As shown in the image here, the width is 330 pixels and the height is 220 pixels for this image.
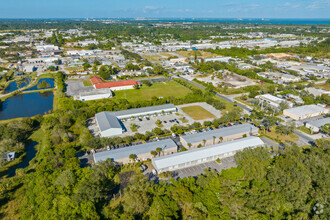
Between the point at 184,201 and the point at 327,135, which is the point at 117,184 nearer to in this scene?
the point at 184,201

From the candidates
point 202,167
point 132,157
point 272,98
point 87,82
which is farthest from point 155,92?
point 202,167

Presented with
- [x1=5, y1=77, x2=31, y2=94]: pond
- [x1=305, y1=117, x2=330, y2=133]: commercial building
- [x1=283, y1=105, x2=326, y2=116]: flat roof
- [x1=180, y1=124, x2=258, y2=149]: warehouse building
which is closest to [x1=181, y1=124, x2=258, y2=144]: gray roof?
[x1=180, y1=124, x2=258, y2=149]: warehouse building

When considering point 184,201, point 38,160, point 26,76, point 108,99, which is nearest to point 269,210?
point 184,201

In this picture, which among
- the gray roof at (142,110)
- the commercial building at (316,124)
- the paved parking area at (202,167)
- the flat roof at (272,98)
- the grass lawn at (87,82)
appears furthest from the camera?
the grass lawn at (87,82)

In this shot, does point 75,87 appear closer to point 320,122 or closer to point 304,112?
point 304,112

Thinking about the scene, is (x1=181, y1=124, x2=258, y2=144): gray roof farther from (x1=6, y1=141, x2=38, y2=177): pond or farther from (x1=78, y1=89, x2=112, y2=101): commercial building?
(x1=78, y1=89, x2=112, y2=101): commercial building

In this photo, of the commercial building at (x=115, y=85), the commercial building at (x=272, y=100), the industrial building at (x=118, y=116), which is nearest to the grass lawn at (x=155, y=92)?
the commercial building at (x=115, y=85)

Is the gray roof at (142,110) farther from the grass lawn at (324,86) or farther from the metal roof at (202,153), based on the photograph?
the grass lawn at (324,86)
